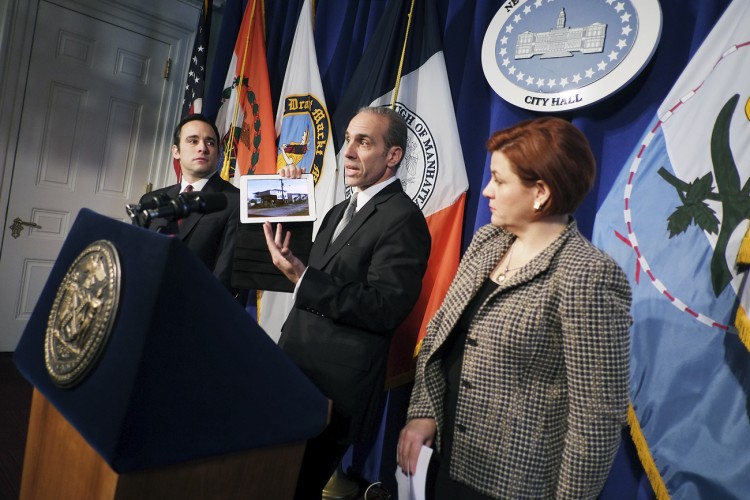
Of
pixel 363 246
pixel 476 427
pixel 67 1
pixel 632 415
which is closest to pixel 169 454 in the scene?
pixel 476 427

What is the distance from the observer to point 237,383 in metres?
0.87

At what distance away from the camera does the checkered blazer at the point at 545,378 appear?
0.99 m

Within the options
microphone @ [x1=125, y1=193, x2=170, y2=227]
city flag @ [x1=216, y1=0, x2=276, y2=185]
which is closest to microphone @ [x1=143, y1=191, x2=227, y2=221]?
microphone @ [x1=125, y1=193, x2=170, y2=227]

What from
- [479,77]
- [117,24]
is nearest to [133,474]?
[479,77]

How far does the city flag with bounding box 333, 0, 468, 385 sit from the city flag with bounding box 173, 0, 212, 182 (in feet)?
4.22

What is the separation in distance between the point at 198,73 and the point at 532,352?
10.5ft

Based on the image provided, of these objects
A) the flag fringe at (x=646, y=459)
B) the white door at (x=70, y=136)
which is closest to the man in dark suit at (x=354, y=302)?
the flag fringe at (x=646, y=459)

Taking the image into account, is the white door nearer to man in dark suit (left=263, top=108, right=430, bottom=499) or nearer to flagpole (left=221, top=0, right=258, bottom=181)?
flagpole (left=221, top=0, right=258, bottom=181)

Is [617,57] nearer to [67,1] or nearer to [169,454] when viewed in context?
[169,454]

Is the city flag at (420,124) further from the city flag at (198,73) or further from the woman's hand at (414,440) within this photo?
the city flag at (198,73)

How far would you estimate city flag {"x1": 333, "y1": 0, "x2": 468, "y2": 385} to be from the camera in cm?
223

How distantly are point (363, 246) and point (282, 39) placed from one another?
229 centimetres

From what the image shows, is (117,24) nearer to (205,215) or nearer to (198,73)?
(198,73)

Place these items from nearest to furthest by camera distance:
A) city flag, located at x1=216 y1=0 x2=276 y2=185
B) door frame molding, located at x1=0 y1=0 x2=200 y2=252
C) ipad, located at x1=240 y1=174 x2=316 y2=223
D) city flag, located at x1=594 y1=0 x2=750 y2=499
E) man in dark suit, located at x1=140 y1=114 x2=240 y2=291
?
ipad, located at x1=240 y1=174 x2=316 y2=223
city flag, located at x1=594 y1=0 x2=750 y2=499
man in dark suit, located at x1=140 y1=114 x2=240 y2=291
city flag, located at x1=216 y1=0 x2=276 y2=185
door frame molding, located at x1=0 y1=0 x2=200 y2=252
